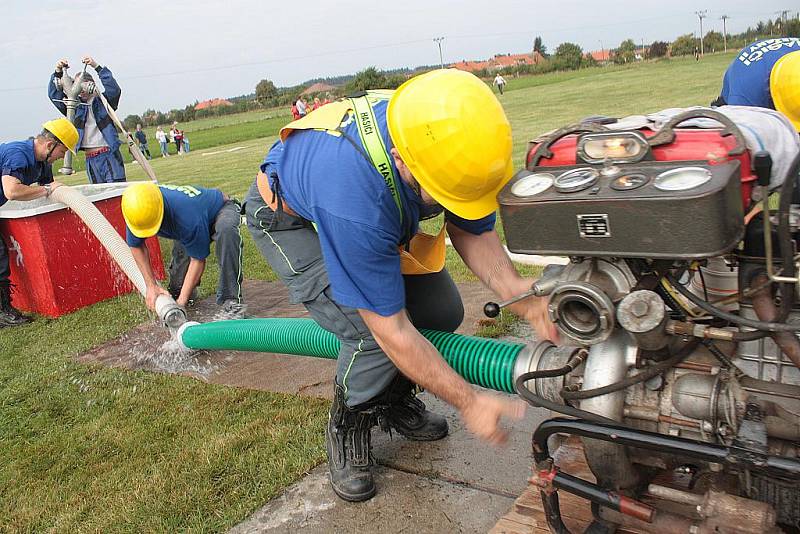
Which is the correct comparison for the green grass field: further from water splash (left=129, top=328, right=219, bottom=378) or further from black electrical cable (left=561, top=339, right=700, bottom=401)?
black electrical cable (left=561, top=339, right=700, bottom=401)

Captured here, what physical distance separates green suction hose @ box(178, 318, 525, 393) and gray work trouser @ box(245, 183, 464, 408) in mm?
199

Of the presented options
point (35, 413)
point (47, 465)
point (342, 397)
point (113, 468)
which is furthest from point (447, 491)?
point (35, 413)

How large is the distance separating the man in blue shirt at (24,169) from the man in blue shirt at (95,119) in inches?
59.5

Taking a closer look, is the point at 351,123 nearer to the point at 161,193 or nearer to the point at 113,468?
the point at 113,468

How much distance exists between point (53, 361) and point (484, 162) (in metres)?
3.77

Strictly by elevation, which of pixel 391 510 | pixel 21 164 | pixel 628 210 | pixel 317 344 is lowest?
pixel 391 510

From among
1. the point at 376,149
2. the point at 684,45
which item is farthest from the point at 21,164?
the point at 684,45

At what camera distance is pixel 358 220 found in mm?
2006

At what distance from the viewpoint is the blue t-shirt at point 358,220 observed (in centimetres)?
202

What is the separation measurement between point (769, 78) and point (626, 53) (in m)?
67.7

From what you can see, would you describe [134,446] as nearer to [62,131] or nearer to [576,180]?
[576,180]

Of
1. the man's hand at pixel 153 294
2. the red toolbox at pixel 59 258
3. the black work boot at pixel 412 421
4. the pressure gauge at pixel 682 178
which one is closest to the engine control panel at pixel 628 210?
the pressure gauge at pixel 682 178

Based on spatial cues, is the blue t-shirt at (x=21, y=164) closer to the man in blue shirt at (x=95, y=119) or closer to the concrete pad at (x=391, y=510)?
the man in blue shirt at (x=95, y=119)

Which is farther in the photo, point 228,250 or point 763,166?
point 228,250
